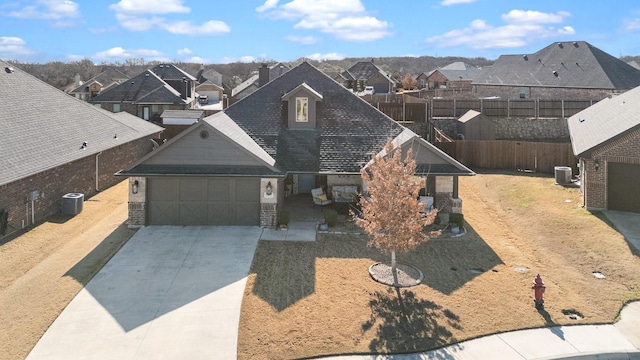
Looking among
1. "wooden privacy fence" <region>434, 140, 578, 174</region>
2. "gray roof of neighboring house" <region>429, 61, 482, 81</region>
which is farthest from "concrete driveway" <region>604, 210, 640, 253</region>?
"gray roof of neighboring house" <region>429, 61, 482, 81</region>

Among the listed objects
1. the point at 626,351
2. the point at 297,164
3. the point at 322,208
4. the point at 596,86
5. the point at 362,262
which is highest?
the point at 596,86

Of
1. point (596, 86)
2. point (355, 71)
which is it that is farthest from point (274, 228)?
point (355, 71)

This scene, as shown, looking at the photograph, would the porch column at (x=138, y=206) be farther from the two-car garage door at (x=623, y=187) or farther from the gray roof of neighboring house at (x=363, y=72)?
the gray roof of neighboring house at (x=363, y=72)

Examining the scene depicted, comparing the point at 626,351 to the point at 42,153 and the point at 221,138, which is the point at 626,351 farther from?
the point at 42,153

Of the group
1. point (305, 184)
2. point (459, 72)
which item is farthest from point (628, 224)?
point (459, 72)

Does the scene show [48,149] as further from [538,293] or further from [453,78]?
[453,78]

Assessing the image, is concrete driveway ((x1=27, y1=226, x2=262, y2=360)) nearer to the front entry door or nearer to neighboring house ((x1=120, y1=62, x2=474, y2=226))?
neighboring house ((x1=120, y1=62, x2=474, y2=226))

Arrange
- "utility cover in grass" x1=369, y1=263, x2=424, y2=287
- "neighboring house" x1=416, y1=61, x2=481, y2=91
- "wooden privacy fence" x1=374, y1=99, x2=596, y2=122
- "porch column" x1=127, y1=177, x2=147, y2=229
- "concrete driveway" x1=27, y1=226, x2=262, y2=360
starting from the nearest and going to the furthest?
"concrete driveway" x1=27, y1=226, x2=262, y2=360 < "utility cover in grass" x1=369, y1=263, x2=424, y2=287 < "porch column" x1=127, y1=177, x2=147, y2=229 < "wooden privacy fence" x1=374, y1=99, x2=596, y2=122 < "neighboring house" x1=416, y1=61, x2=481, y2=91
